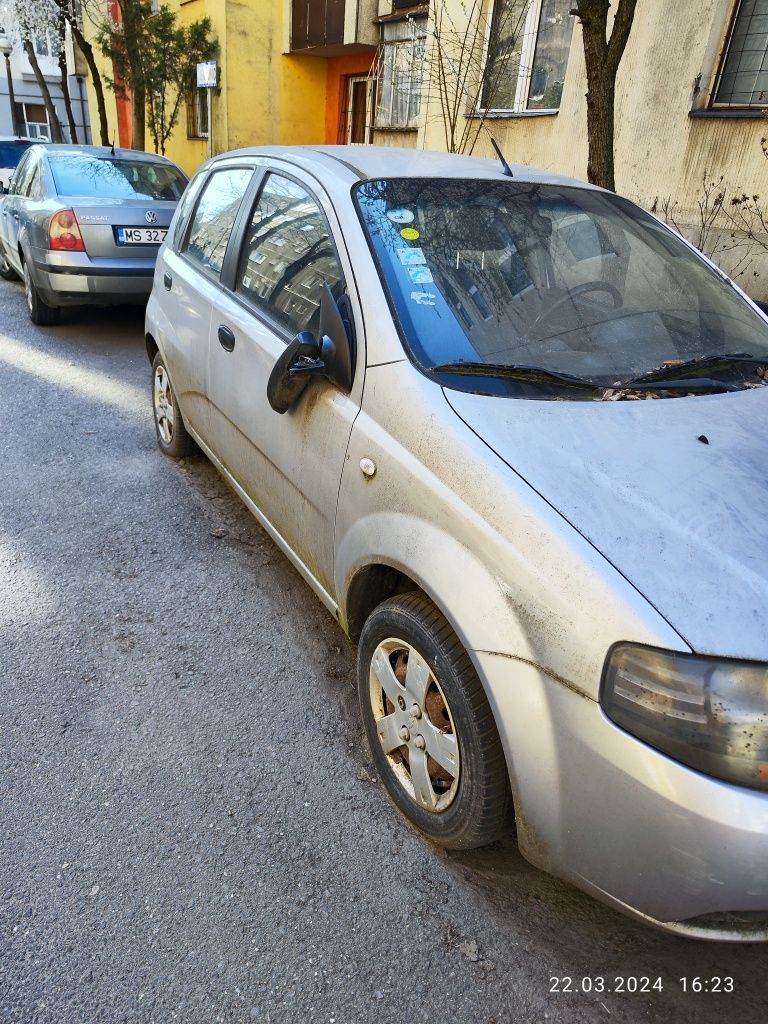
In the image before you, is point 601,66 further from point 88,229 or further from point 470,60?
point 470,60

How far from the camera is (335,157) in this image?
2.86 metres

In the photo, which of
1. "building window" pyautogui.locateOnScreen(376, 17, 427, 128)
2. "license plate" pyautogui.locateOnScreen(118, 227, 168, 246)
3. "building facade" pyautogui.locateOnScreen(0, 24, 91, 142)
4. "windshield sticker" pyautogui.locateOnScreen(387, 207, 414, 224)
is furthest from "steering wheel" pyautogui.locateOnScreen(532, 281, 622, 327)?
"building facade" pyautogui.locateOnScreen(0, 24, 91, 142)

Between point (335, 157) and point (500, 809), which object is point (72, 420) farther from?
point (500, 809)

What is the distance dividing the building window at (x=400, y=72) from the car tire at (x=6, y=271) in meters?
6.79

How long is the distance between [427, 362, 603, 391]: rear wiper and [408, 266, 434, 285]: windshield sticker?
1.18ft

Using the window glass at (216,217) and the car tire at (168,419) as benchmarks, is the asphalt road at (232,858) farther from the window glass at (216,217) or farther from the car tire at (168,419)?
the window glass at (216,217)

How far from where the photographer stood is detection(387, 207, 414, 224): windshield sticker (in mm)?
2455

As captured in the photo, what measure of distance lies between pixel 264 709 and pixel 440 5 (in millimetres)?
11329

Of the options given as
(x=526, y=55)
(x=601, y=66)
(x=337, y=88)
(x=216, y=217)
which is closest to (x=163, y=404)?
(x=216, y=217)

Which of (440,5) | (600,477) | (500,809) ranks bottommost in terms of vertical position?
(500,809)

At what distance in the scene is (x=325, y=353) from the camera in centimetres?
230

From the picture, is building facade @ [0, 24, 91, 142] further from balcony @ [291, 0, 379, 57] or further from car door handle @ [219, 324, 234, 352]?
car door handle @ [219, 324, 234, 352]

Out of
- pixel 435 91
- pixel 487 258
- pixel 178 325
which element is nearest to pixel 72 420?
pixel 178 325

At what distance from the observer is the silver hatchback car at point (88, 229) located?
6.35 m
